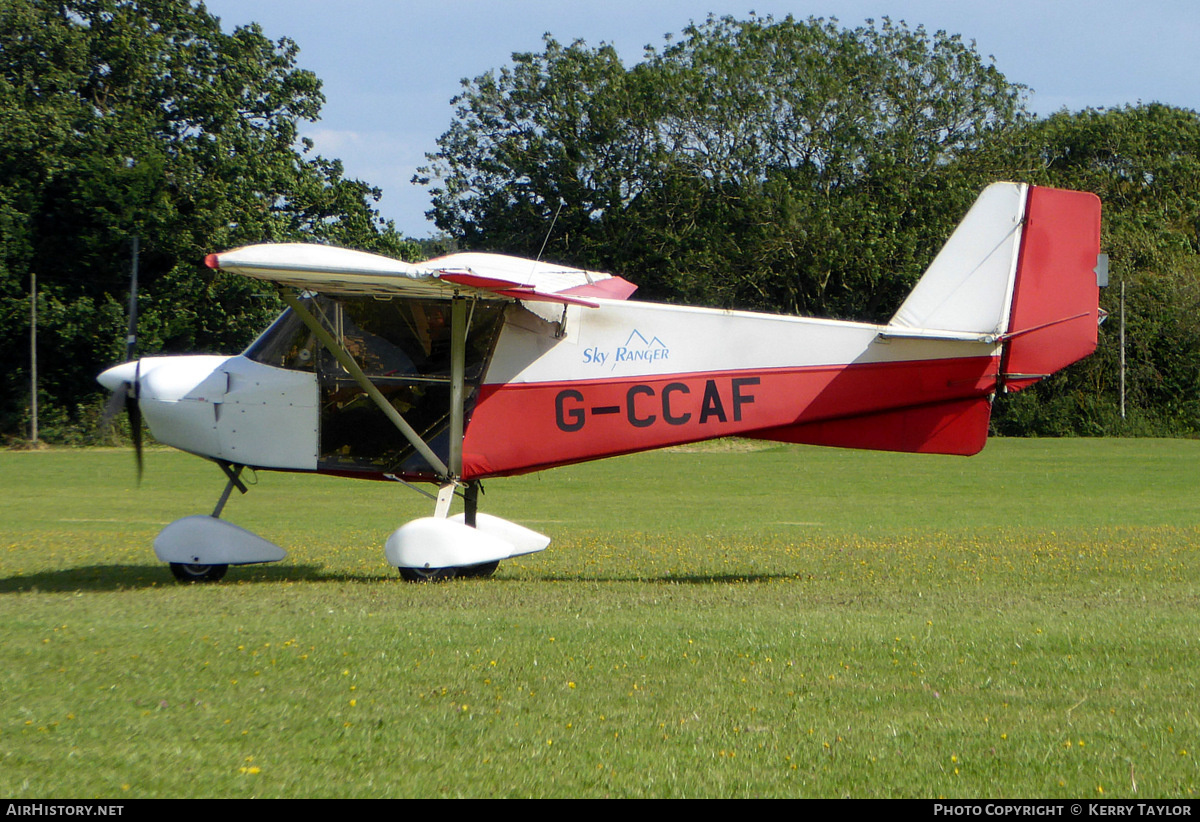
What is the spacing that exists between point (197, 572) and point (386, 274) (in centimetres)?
420

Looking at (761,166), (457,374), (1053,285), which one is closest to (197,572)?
(457,374)

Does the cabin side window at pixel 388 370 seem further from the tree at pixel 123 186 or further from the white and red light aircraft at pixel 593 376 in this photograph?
the tree at pixel 123 186

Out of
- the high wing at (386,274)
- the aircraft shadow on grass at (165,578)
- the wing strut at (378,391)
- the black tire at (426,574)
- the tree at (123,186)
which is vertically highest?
the tree at (123,186)

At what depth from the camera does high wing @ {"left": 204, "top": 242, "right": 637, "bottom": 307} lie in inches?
388

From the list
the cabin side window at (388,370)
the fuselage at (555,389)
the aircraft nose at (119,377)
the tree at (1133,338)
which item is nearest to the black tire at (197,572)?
the fuselage at (555,389)

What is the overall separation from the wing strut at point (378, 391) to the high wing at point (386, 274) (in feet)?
0.91

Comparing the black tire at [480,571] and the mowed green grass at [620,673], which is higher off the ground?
the mowed green grass at [620,673]

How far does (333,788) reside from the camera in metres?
4.78

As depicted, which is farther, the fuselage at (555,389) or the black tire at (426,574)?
the fuselage at (555,389)

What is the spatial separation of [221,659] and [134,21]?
A: 49.5m

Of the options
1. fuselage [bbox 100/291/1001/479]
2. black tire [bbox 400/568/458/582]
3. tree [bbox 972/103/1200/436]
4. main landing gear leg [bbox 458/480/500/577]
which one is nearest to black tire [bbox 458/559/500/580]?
main landing gear leg [bbox 458/480/500/577]

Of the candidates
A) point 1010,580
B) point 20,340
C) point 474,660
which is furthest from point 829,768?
point 20,340

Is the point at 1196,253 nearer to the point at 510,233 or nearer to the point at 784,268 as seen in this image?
the point at 784,268

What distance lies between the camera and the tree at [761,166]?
50.7 m
